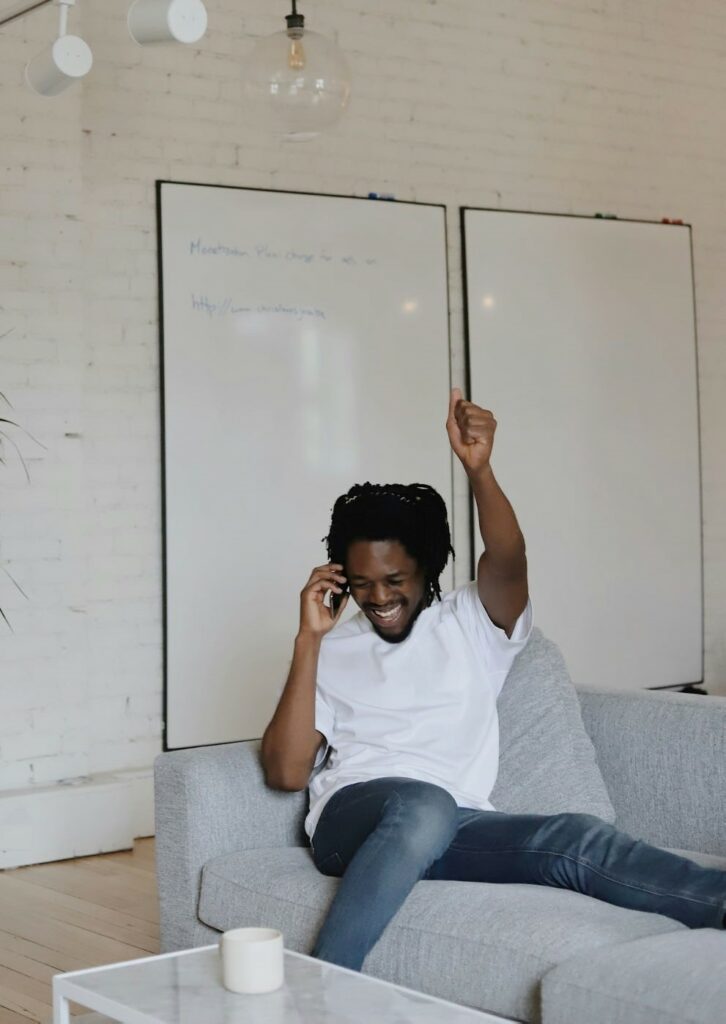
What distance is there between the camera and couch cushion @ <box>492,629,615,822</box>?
8.57 ft

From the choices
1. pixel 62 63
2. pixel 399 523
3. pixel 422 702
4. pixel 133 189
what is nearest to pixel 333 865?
pixel 422 702

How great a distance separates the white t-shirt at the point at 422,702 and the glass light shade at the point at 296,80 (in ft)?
3.34

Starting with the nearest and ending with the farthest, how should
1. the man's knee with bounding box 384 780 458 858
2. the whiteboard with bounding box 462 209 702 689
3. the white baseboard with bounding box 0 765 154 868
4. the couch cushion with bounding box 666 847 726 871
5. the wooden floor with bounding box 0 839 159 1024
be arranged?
the man's knee with bounding box 384 780 458 858
the couch cushion with bounding box 666 847 726 871
the wooden floor with bounding box 0 839 159 1024
the white baseboard with bounding box 0 765 154 868
the whiteboard with bounding box 462 209 702 689

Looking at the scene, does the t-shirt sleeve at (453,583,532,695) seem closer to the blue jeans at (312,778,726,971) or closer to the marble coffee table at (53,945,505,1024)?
the blue jeans at (312,778,726,971)

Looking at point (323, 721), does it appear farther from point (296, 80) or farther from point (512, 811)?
point (296, 80)

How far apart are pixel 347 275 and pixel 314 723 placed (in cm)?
267

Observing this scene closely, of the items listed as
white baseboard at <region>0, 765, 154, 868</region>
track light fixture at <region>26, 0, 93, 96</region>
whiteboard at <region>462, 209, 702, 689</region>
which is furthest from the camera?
whiteboard at <region>462, 209, 702, 689</region>

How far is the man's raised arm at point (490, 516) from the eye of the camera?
246 cm

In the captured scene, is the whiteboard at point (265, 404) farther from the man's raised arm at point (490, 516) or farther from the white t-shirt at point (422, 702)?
the man's raised arm at point (490, 516)

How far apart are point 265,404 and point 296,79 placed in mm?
2096

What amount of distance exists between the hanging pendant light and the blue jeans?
1.34 metres

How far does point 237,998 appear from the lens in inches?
68.8

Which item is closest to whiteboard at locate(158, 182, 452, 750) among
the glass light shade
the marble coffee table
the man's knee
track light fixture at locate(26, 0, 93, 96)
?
track light fixture at locate(26, 0, 93, 96)

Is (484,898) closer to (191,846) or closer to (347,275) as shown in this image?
(191,846)
